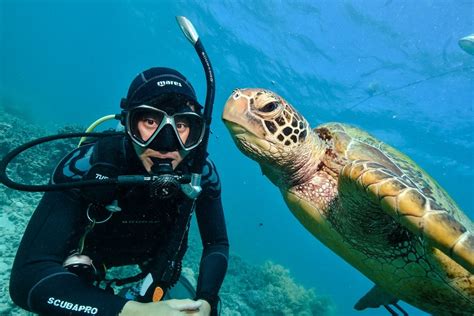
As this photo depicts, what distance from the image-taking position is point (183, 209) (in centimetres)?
212

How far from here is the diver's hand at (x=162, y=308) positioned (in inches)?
54.4

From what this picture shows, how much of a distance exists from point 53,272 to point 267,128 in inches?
56.4

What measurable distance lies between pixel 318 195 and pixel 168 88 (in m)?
1.28

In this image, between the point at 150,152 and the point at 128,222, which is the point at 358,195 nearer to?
the point at 150,152

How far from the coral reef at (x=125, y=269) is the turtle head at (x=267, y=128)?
3835 millimetres

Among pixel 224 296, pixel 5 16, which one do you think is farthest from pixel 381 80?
pixel 5 16

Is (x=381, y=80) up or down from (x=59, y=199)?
up

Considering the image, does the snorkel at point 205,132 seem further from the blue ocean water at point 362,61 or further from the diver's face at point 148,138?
the blue ocean water at point 362,61

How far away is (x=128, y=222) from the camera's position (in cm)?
225

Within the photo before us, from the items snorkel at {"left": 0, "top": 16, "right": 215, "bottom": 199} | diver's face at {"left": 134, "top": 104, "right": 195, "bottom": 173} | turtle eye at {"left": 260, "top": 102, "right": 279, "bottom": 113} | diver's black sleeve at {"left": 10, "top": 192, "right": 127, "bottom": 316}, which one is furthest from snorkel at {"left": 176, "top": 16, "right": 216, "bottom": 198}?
diver's black sleeve at {"left": 10, "top": 192, "right": 127, "bottom": 316}

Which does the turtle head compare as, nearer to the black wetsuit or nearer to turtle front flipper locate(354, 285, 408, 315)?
the black wetsuit

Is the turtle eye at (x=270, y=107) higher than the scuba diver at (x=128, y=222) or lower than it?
higher

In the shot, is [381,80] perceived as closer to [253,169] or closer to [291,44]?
[291,44]

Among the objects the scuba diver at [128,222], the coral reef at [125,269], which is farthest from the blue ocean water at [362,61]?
the scuba diver at [128,222]
